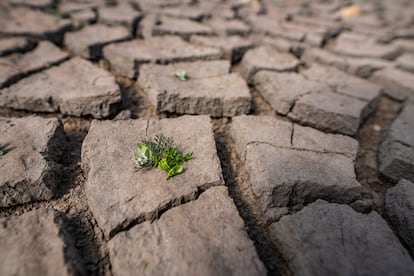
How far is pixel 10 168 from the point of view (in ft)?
4.90

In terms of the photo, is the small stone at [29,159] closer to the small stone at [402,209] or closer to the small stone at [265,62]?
the small stone at [265,62]

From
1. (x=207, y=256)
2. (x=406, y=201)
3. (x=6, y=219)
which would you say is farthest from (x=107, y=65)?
(x=406, y=201)

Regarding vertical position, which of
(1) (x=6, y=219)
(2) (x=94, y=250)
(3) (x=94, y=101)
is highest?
(3) (x=94, y=101)

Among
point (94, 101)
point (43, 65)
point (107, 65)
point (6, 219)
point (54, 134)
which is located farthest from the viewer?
point (107, 65)

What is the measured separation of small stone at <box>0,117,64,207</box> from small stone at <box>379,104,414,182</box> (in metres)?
2.07

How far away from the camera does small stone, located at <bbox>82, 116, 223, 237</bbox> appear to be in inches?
54.5

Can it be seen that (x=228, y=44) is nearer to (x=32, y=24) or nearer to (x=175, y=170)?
(x=175, y=170)

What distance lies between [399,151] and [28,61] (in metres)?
3.03

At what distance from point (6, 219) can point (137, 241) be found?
0.62 m

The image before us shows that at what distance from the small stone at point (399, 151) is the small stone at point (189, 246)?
46.7 inches

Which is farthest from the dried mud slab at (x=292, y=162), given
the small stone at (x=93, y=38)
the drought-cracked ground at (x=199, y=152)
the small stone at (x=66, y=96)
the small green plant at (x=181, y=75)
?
the small stone at (x=93, y=38)

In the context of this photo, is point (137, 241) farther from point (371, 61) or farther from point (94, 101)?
point (371, 61)

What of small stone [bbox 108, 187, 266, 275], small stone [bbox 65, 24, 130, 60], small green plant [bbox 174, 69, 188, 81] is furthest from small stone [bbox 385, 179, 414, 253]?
small stone [bbox 65, 24, 130, 60]

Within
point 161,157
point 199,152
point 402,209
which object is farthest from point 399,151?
point 161,157
